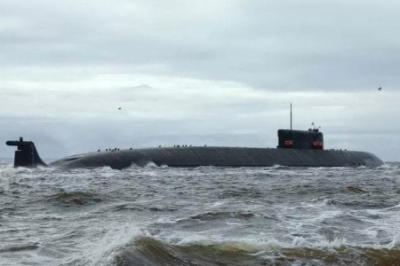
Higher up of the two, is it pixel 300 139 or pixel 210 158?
pixel 300 139

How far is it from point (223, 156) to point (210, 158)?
1.83 m

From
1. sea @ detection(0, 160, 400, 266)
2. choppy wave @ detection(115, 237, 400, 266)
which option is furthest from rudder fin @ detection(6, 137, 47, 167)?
choppy wave @ detection(115, 237, 400, 266)

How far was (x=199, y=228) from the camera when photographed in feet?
46.6

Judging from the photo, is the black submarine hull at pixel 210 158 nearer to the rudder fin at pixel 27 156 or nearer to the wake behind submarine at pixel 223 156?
the wake behind submarine at pixel 223 156

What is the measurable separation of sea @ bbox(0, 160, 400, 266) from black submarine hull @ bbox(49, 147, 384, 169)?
72.1 feet

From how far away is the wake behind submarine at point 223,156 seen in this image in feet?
150

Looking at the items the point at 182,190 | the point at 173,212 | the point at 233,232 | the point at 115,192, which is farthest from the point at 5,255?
the point at 182,190

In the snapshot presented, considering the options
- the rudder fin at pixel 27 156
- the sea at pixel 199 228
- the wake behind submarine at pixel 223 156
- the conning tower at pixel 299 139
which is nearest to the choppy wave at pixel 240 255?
the sea at pixel 199 228

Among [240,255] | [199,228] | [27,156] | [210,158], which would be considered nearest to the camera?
[240,255]

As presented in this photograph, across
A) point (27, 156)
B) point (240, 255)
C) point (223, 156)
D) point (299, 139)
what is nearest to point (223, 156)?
point (223, 156)

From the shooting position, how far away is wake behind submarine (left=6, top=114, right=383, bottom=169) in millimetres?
45719

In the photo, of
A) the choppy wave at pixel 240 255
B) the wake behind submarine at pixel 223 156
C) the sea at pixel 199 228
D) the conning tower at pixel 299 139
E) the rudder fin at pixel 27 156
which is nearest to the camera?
the choppy wave at pixel 240 255

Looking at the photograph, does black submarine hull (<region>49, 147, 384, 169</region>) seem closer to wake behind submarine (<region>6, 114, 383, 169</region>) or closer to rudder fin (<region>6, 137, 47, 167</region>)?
wake behind submarine (<region>6, 114, 383, 169</region>)

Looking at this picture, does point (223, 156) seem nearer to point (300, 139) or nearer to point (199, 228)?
A: point (300, 139)
